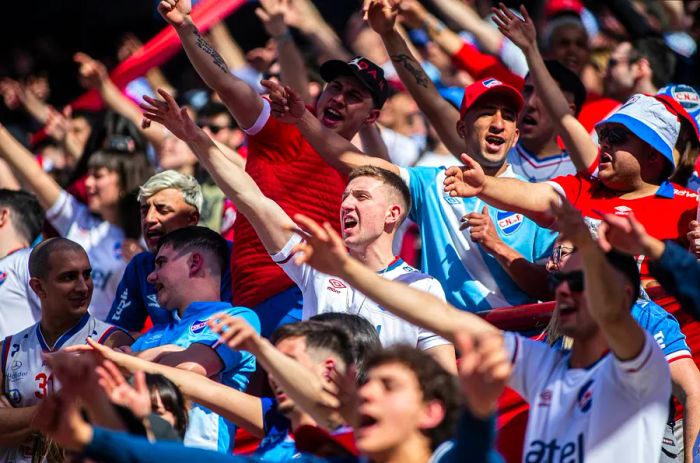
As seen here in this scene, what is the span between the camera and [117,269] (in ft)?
26.5

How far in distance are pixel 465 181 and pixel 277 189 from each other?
1.46 m

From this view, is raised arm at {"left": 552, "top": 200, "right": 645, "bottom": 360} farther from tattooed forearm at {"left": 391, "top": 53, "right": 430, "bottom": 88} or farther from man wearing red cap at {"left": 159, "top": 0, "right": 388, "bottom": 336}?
tattooed forearm at {"left": 391, "top": 53, "right": 430, "bottom": 88}

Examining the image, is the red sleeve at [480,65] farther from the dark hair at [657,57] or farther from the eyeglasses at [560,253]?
the eyeglasses at [560,253]

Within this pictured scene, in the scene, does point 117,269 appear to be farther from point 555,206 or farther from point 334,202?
point 555,206

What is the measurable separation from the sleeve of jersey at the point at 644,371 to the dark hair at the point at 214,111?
5298 millimetres

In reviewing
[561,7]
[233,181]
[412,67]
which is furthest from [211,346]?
[561,7]

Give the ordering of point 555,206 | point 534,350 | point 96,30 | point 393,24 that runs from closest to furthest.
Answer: point 555,206 < point 534,350 < point 393,24 < point 96,30

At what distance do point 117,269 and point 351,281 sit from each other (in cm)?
406

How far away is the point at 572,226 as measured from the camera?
4.12 metres

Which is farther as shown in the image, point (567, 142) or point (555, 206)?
point (567, 142)

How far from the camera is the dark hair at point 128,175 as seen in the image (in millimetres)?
8305

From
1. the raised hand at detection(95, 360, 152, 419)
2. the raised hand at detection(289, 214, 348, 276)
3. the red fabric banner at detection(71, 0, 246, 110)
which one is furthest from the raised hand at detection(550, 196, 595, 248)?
the red fabric banner at detection(71, 0, 246, 110)

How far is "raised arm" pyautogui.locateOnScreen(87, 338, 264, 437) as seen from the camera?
5.15 m

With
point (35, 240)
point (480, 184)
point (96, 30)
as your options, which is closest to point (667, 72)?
point (480, 184)
